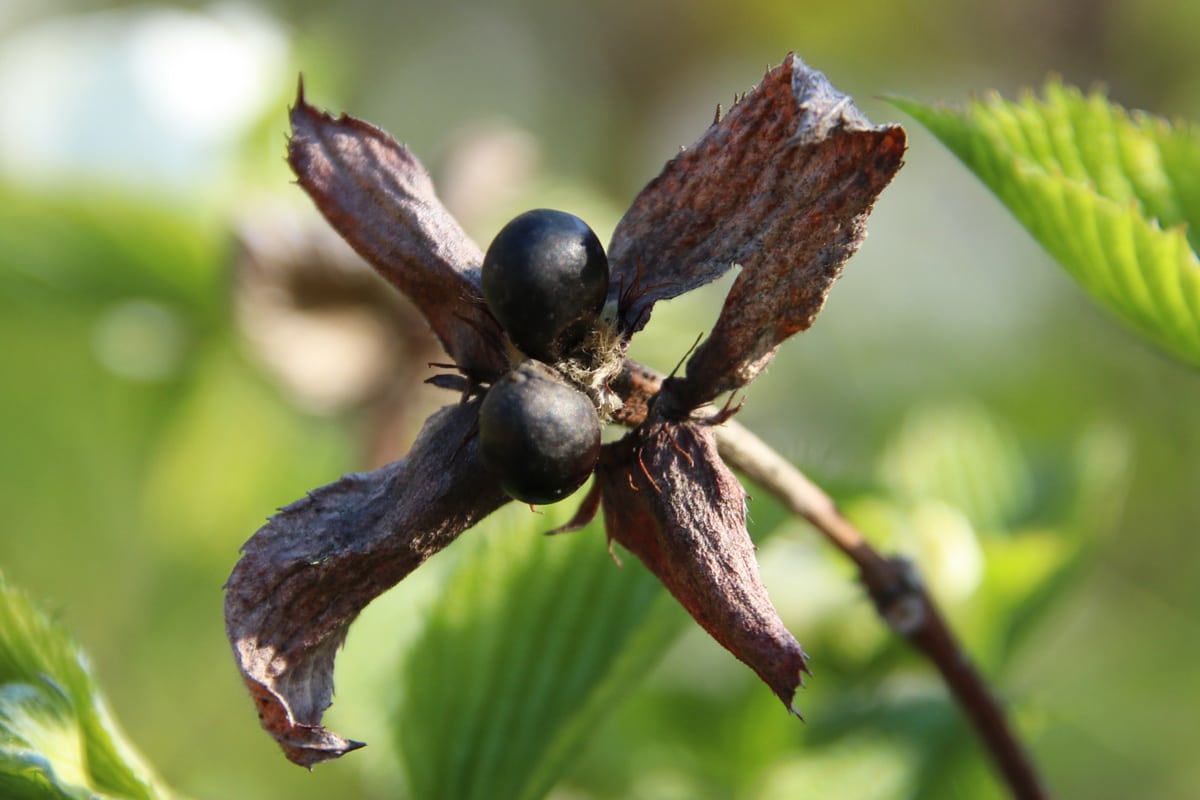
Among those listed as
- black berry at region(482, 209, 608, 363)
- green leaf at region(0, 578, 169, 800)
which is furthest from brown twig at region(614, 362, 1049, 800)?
green leaf at region(0, 578, 169, 800)

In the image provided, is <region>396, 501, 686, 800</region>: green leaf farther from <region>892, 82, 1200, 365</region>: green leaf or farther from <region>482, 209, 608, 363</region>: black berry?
<region>892, 82, 1200, 365</region>: green leaf

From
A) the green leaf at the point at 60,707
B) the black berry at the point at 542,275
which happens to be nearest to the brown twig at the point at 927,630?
the black berry at the point at 542,275

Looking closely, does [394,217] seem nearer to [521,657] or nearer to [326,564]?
[326,564]

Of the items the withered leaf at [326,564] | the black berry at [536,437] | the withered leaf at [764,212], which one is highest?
the withered leaf at [764,212]

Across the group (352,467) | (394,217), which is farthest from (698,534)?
(352,467)

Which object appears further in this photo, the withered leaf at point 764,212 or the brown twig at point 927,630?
the brown twig at point 927,630

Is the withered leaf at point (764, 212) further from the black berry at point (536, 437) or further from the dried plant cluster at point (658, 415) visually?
the black berry at point (536, 437)
